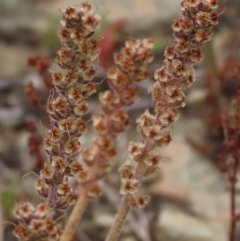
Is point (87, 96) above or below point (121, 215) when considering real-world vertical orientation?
above

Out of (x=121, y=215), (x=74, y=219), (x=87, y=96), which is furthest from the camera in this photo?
(x=74, y=219)

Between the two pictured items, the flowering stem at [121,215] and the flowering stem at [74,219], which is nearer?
the flowering stem at [121,215]

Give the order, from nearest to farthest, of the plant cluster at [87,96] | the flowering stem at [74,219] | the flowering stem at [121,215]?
the plant cluster at [87,96]
the flowering stem at [121,215]
the flowering stem at [74,219]

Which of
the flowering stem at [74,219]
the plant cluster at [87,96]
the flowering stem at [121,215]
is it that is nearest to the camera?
the plant cluster at [87,96]

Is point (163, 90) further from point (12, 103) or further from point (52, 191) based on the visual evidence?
point (12, 103)

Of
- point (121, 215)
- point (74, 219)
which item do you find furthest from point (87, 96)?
point (74, 219)

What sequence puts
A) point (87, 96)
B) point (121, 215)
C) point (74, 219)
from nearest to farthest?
point (87, 96) → point (121, 215) → point (74, 219)

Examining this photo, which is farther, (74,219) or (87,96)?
(74,219)

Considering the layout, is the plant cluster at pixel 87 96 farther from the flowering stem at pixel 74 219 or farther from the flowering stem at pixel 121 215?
the flowering stem at pixel 74 219

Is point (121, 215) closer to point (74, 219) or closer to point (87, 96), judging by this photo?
point (74, 219)

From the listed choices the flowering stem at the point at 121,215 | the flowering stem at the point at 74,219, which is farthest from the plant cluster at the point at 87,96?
the flowering stem at the point at 74,219

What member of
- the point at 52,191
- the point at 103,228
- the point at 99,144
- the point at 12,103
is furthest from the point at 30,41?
the point at 52,191

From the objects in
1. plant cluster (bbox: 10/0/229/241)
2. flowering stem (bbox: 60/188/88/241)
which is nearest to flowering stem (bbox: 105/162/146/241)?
plant cluster (bbox: 10/0/229/241)
